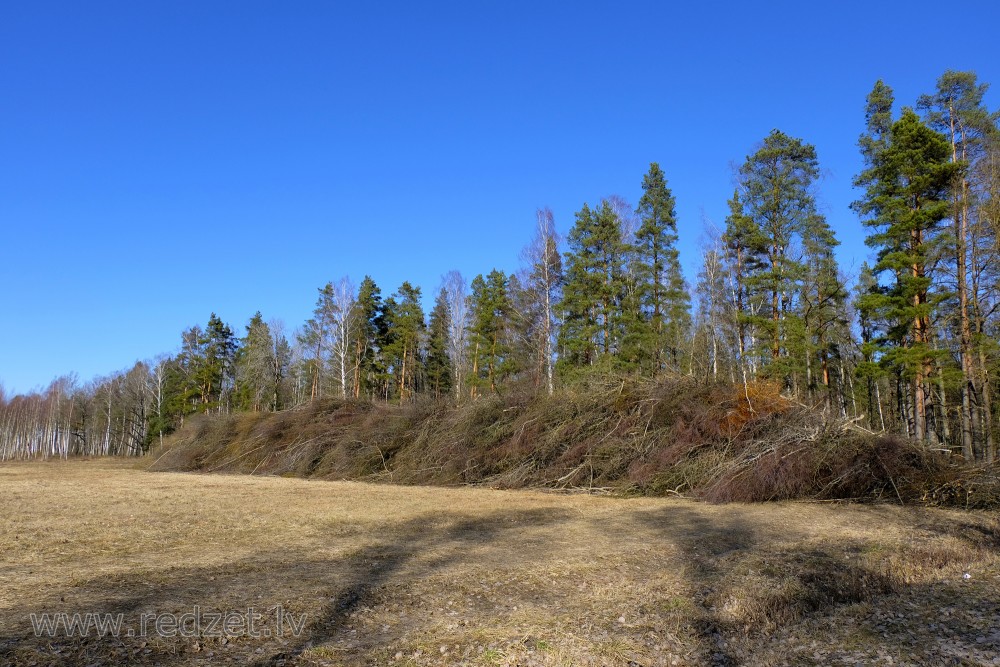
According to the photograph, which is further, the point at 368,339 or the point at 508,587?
the point at 368,339

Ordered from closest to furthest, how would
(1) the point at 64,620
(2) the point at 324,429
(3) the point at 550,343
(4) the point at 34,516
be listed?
(1) the point at 64,620 < (4) the point at 34,516 < (2) the point at 324,429 < (3) the point at 550,343

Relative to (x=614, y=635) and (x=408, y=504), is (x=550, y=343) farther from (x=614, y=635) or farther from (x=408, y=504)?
(x=614, y=635)

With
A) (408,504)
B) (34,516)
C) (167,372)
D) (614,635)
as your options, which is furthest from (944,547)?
(167,372)

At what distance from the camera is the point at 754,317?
23297 mm

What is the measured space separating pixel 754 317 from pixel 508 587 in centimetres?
2064

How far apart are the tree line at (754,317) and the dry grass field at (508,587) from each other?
8.10 meters

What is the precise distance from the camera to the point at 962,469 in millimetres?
11789

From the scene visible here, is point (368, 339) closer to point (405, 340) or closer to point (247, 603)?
point (405, 340)

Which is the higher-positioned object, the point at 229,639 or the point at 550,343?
the point at 550,343

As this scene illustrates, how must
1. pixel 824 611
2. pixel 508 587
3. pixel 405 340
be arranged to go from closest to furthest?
pixel 824 611, pixel 508 587, pixel 405 340

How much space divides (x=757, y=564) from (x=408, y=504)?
7485mm

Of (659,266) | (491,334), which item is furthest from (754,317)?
(491,334)

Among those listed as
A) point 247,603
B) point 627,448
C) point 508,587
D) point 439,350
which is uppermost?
point 439,350

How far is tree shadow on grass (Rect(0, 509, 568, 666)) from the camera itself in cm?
359
